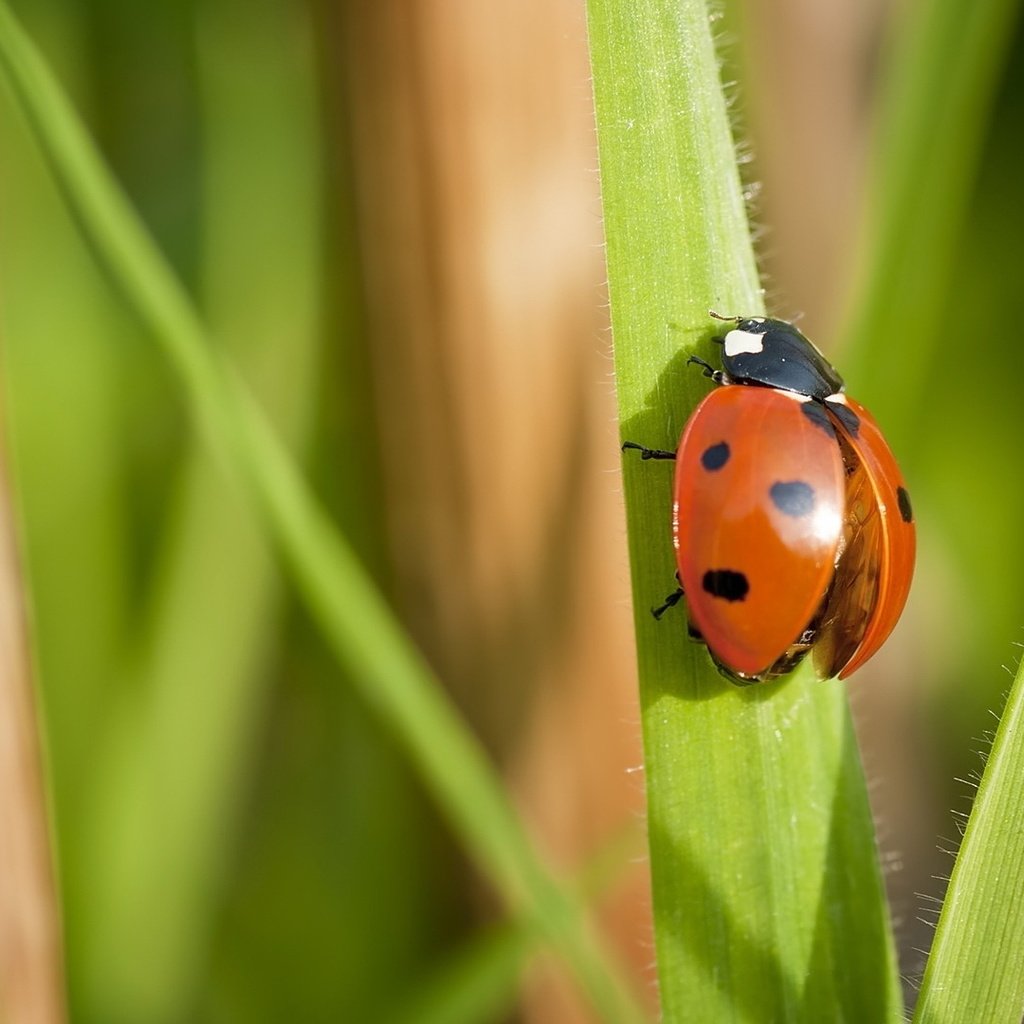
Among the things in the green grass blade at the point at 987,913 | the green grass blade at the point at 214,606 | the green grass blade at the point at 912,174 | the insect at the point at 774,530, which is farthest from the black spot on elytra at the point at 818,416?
the green grass blade at the point at 214,606

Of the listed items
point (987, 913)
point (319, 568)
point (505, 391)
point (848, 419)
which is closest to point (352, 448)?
point (505, 391)

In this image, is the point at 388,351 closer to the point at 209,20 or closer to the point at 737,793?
the point at 209,20

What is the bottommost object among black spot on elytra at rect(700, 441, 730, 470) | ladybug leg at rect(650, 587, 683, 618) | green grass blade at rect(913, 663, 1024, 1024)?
green grass blade at rect(913, 663, 1024, 1024)

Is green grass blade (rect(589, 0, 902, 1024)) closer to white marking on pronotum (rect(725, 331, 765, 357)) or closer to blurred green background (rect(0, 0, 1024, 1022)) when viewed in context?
white marking on pronotum (rect(725, 331, 765, 357))

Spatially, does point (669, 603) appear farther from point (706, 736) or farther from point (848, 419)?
point (848, 419)

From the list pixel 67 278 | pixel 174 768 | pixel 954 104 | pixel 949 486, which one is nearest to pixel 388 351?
pixel 67 278

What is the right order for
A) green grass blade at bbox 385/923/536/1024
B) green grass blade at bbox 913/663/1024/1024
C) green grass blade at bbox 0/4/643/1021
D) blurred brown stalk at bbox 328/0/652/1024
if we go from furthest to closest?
blurred brown stalk at bbox 328/0/652/1024 < green grass blade at bbox 385/923/536/1024 < green grass blade at bbox 0/4/643/1021 < green grass blade at bbox 913/663/1024/1024

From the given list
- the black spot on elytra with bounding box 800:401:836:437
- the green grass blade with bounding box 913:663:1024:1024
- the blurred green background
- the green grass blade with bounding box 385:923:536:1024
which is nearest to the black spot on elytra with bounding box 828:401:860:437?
the black spot on elytra with bounding box 800:401:836:437
